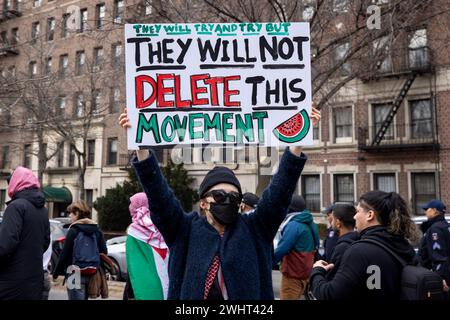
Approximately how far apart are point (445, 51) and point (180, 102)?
19.6 m

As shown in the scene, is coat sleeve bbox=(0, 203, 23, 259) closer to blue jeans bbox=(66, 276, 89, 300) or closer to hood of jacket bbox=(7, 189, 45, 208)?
hood of jacket bbox=(7, 189, 45, 208)

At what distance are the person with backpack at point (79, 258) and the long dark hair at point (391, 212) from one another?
367cm

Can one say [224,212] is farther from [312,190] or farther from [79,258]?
[312,190]

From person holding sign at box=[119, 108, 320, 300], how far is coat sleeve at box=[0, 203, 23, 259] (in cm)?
181

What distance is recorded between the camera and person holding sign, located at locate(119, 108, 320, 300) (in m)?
2.55

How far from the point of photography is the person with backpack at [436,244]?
5578mm

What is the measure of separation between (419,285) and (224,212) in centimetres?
121

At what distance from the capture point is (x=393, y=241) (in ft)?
9.57

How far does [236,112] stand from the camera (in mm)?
3316

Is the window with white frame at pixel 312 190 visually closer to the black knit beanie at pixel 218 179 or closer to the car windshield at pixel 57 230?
the car windshield at pixel 57 230

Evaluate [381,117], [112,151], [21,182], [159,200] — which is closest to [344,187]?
[381,117]

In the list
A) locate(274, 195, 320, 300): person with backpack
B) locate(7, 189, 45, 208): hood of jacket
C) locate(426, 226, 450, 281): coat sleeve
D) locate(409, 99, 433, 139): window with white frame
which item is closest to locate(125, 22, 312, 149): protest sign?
locate(7, 189, 45, 208): hood of jacket

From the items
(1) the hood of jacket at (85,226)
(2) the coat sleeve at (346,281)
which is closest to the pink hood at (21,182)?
(1) the hood of jacket at (85,226)
